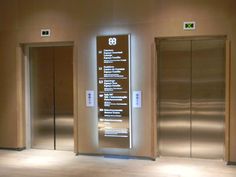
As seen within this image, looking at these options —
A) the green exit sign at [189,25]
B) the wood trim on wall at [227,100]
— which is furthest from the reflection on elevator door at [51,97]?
the wood trim on wall at [227,100]

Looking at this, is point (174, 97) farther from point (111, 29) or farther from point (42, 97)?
point (42, 97)

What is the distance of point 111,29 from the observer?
7418mm

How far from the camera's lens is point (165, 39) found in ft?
24.1

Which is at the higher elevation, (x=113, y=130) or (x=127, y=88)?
(x=127, y=88)

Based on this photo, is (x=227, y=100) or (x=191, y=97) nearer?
(x=227, y=100)

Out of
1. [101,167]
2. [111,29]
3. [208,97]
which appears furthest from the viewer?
[111,29]

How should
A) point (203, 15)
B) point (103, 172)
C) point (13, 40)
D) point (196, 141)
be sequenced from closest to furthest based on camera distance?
point (103, 172) → point (203, 15) → point (196, 141) → point (13, 40)

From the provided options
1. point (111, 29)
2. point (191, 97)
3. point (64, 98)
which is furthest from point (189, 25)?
point (64, 98)

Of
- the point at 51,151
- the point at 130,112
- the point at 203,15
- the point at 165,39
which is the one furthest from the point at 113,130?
the point at 203,15

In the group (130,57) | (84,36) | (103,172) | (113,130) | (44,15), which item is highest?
(44,15)

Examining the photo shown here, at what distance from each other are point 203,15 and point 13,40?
171 inches

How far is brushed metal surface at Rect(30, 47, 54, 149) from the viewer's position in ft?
27.2

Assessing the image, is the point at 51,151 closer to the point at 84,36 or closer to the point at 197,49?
the point at 84,36

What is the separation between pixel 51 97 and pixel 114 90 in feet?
5.83
